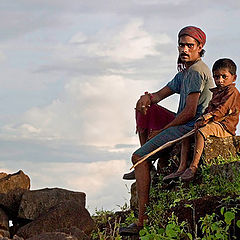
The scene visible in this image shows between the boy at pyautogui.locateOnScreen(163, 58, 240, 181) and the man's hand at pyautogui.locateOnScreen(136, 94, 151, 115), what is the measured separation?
942mm

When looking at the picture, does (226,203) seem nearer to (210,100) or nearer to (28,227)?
(210,100)

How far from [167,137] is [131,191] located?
2373mm

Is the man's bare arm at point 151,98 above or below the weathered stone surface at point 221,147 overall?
above

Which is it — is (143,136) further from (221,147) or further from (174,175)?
(221,147)

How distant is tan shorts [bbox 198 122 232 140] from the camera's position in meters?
9.46

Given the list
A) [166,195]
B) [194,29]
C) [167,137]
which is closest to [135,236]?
[166,195]

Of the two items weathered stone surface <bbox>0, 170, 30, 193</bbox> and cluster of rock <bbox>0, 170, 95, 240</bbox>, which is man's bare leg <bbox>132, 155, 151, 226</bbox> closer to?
cluster of rock <bbox>0, 170, 95, 240</bbox>

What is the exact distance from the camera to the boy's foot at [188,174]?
9.41 m

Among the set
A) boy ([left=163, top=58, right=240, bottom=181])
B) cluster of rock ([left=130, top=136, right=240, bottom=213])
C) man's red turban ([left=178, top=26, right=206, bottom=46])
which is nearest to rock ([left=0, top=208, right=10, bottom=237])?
cluster of rock ([left=130, top=136, right=240, bottom=213])

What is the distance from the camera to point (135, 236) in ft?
31.3

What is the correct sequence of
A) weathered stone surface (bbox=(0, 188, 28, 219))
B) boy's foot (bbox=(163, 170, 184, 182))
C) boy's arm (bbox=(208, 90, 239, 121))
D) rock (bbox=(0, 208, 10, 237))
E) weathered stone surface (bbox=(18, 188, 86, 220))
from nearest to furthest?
boy's arm (bbox=(208, 90, 239, 121)), boy's foot (bbox=(163, 170, 184, 182)), weathered stone surface (bbox=(18, 188, 86, 220)), rock (bbox=(0, 208, 10, 237)), weathered stone surface (bbox=(0, 188, 28, 219))

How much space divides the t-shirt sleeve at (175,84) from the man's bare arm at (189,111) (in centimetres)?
78

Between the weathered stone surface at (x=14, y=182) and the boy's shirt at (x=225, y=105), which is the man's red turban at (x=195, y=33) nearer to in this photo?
the boy's shirt at (x=225, y=105)

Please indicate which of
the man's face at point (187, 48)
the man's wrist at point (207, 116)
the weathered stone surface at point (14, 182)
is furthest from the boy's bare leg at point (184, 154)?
the weathered stone surface at point (14, 182)
